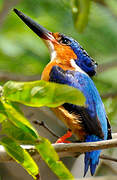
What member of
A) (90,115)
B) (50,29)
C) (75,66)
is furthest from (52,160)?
(50,29)

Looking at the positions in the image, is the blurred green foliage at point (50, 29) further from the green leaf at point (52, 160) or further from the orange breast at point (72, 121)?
the green leaf at point (52, 160)

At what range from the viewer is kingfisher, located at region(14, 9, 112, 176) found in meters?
3.27

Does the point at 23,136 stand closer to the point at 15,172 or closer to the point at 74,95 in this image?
the point at 74,95

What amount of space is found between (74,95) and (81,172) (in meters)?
2.35

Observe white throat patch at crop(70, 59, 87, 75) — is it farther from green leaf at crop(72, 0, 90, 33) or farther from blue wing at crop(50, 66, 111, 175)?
green leaf at crop(72, 0, 90, 33)

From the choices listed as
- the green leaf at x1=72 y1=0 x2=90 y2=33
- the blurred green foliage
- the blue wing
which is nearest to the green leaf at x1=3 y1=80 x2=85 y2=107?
the blue wing

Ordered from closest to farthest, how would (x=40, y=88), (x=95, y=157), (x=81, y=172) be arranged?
(x=40, y=88) → (x=95, y=157) → (x=81, y=172)

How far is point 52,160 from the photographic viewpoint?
6.83 feet

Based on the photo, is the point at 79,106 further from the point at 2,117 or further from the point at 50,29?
the point at 50,29

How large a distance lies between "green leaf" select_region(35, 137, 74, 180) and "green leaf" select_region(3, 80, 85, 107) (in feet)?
0.75

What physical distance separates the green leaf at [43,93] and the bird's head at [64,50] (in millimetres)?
1977

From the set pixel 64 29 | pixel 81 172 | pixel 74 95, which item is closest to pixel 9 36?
pixel 64 29

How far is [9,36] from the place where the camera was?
6168 millimetres

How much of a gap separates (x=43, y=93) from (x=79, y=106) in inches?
55.5
